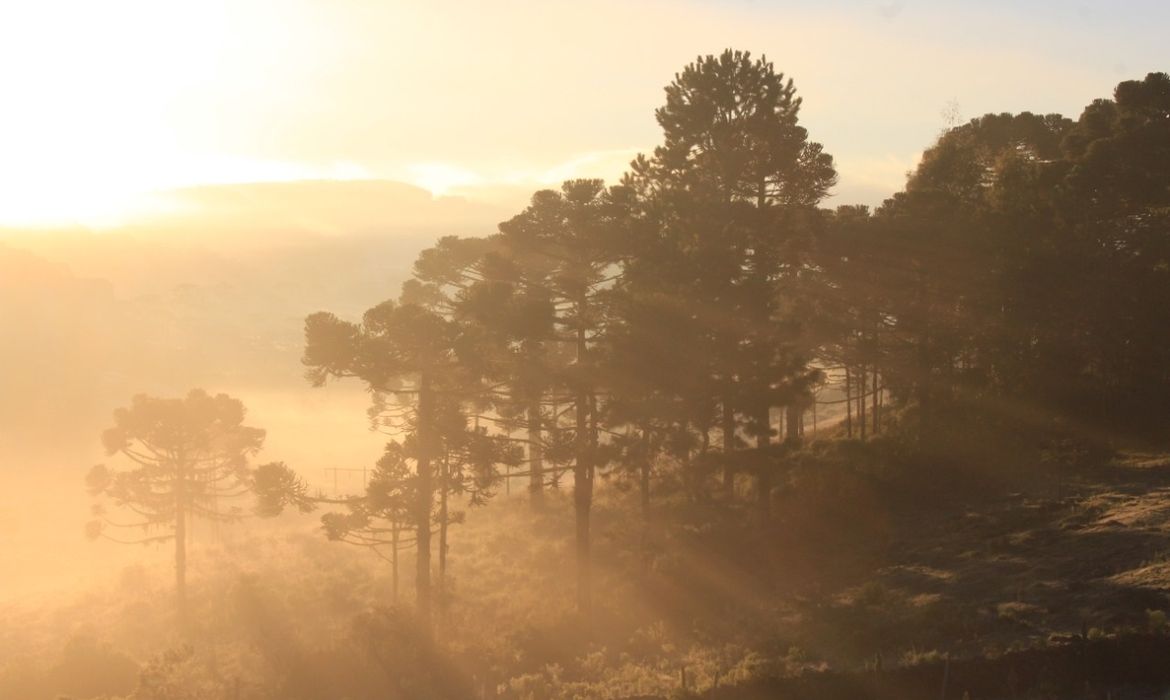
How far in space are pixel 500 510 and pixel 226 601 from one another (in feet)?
58.6

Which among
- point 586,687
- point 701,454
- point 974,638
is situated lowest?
point 586,687

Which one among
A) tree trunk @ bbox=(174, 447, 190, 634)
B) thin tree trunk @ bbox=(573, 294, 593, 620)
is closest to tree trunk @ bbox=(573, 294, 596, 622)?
thin tree trunk @ bbox=(573, 294, 593, 620)

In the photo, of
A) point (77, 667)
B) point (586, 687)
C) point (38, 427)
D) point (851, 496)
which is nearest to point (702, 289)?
point (851, 496)

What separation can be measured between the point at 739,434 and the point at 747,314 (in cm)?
647

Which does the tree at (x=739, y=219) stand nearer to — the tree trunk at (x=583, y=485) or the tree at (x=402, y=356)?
the tree trunk at (x=583, y=485)

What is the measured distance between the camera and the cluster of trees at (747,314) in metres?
31.9

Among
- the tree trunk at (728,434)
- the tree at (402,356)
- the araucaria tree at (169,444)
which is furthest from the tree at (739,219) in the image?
the araucaria tree at (169,444)

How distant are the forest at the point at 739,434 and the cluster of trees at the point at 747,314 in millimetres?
128

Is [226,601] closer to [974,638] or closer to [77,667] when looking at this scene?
[77,667]

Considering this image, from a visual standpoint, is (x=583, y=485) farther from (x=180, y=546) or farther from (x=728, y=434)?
(x=180, y=546)

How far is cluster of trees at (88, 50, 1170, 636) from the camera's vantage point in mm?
31906

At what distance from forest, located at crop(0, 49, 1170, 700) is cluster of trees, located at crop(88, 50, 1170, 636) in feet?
0.42

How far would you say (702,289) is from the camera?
32750 millimetres

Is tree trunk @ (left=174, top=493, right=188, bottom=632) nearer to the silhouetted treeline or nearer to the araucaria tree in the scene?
the araucaria tree
